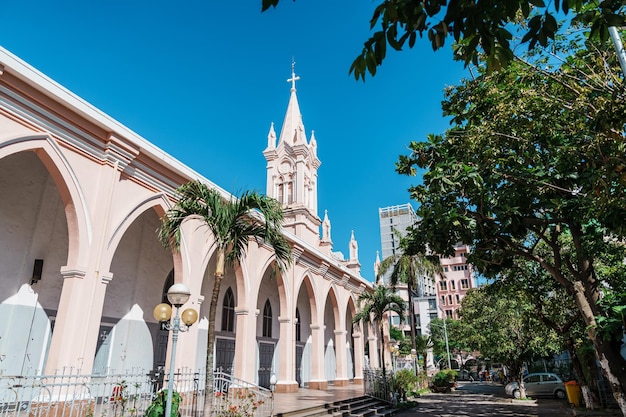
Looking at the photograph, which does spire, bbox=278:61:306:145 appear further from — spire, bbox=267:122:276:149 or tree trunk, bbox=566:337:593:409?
tree trunk, bbox=566:337:593:409

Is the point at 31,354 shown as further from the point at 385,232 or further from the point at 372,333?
the point at 385,232

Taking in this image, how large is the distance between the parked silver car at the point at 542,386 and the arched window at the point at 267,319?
1351 centimetres

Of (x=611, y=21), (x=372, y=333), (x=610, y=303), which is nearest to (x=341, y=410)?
(x=610, y=303)

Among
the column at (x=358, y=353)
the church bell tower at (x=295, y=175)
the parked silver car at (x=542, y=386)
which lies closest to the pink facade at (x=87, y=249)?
the church bell tower at (x=295, y=175)

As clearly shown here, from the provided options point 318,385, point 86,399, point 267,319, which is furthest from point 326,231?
point 86,399

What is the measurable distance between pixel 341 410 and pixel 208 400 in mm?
7988

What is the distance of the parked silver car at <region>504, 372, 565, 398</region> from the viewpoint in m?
21.9

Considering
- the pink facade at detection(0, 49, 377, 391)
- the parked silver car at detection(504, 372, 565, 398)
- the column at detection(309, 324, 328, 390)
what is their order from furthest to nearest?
the parked silver car at detection(504, 372, 565, 398) → the column at detection(309, 324, 328, 390) → the pink facade at detection(0, 49, 377, 391)

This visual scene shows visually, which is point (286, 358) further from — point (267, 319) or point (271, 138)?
point (271, 138)

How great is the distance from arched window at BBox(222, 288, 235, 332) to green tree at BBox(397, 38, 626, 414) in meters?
9.74

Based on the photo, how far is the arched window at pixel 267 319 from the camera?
67.8 feet

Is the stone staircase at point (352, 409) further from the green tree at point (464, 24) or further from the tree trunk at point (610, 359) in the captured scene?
the green tree at point (464, 24)

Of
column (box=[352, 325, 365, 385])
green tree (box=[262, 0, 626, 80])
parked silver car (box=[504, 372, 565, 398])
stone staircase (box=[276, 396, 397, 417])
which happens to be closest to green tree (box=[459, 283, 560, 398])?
parked silver car (box=[504, 372, 565, 398])

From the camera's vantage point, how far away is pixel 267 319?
2100 cm
